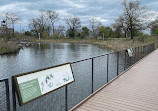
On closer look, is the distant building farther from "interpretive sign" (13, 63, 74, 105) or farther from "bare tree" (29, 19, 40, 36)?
"interpretive sign" (13, 63, 74, 105)

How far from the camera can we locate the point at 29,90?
230 cm

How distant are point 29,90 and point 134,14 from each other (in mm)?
38372

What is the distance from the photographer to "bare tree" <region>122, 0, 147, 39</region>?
35.5m

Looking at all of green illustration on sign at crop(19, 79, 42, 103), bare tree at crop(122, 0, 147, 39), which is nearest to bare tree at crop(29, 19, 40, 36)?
bare tree at crop(122, 0, 147, 39)

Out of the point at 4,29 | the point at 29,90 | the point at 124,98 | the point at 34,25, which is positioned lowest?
the point at 124,98

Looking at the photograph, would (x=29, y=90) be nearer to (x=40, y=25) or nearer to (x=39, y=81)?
(x=39, y=81)

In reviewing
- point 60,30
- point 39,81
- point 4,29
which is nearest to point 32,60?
point 39,81

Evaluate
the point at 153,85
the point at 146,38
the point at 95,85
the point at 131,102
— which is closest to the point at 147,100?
the point at 131,102

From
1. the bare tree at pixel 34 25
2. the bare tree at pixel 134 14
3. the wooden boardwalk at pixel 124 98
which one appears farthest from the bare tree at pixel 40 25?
the wooden boardwalk at pixel 124 98

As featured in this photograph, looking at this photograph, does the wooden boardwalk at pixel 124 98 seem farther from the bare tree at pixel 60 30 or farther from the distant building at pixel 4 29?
the bare tree at pixel 60 30

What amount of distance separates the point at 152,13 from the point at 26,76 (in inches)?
1537

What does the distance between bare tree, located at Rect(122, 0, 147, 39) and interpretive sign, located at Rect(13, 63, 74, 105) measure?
120ft

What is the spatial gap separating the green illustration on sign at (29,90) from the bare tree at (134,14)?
37406mm

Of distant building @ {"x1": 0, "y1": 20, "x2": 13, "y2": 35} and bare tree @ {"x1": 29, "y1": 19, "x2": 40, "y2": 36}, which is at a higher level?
bare tree @ {"x1": 29, "y1": 19, "x2": 40, "y2": 36}
